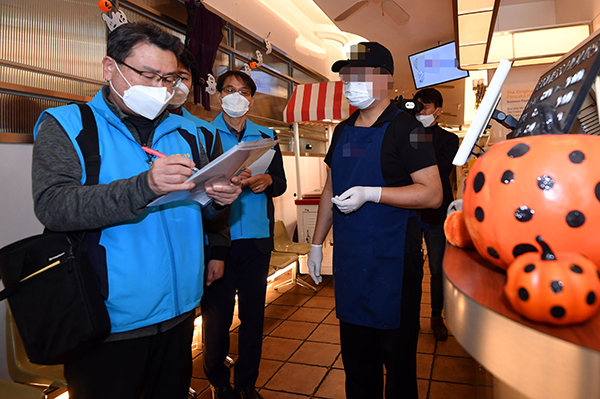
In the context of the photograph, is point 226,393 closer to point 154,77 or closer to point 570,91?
point 154,77

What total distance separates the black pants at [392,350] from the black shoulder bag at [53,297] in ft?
3.31

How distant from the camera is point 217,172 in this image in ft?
4.12

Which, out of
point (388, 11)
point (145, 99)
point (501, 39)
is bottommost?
point (145, 99)

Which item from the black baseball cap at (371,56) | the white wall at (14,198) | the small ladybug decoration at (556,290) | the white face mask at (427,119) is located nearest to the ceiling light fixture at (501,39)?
the white face mask at (427,119)

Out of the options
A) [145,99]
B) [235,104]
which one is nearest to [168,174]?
[145,99]

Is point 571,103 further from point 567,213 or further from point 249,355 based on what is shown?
point 249,355

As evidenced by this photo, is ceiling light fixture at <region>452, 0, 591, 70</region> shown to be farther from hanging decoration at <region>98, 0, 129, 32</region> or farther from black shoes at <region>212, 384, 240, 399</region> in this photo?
black shoes at <region>212, 384, 240, 399</region>

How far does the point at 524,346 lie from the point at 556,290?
83mm

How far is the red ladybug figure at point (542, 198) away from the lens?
1.73 ft

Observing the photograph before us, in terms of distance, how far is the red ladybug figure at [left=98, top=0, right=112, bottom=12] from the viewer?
2850 mm

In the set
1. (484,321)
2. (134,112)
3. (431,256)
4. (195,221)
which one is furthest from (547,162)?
(431,256)

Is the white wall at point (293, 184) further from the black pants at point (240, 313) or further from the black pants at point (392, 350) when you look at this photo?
the black pants at point (392, 350)

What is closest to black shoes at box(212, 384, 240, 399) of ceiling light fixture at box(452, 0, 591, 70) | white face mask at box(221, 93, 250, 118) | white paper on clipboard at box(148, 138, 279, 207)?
white paper on clipboard at box(148, 138, 279, 207)

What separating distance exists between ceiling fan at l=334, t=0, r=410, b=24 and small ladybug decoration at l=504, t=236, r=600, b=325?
198 inches
